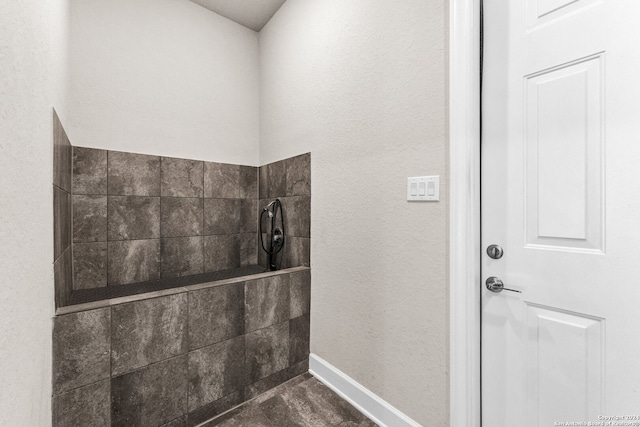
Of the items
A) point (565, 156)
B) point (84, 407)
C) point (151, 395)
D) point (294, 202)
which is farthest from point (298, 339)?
point (565, 156)

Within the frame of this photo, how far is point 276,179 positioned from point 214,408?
5.60 feet

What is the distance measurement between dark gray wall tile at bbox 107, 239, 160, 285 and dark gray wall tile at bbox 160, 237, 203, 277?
0.06 metres

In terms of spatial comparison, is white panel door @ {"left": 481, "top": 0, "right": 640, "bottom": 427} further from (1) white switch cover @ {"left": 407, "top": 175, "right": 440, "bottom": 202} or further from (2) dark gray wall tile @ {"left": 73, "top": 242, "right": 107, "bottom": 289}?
(2) dark gray wall tile @ {"left": 73, "top": 242, "right": 107, "bottom": 289}

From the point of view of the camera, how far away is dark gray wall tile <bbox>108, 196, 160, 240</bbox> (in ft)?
6.55

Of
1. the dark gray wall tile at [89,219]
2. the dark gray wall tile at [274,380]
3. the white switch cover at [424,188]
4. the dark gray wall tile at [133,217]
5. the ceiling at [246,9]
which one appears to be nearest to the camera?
the white switch cover at [424,188]

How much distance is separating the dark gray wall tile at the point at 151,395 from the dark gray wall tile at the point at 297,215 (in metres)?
1.10

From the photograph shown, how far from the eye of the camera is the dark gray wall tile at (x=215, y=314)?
152 cm

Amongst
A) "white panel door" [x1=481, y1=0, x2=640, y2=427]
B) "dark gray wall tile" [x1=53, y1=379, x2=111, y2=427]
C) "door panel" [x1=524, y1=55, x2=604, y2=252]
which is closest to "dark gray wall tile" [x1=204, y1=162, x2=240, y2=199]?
"dark gray wall tile" [x1=53, y1=379, x2=111, y2=427]

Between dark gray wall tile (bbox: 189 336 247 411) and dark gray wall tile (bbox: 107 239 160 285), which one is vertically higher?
dark gray wall tile (bbox: 107 239 160 285)

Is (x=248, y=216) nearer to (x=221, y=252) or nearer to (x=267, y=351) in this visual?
(x=221, y=252)

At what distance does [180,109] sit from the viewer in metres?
2.34

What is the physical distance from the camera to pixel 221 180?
254cm

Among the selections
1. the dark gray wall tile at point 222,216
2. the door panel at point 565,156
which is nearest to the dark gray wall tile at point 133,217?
the dark gray wall tile at point 222,216

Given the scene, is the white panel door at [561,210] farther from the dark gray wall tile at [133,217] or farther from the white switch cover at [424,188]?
the dark gray wall tile at [133,217]
